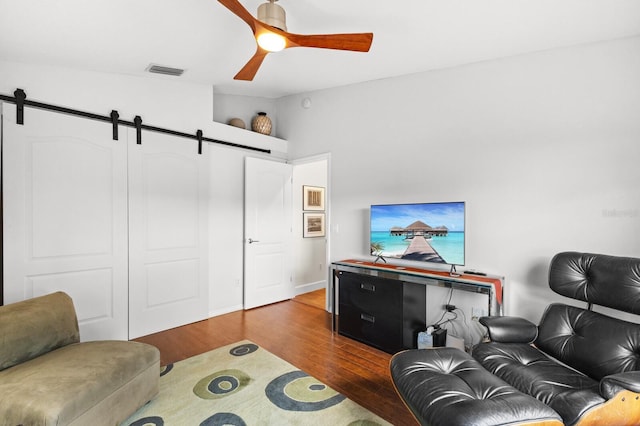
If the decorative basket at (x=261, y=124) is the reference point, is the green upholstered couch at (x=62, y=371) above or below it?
below

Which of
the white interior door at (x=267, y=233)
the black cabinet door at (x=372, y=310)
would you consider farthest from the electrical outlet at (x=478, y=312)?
the white interior door at (x=267, y=233)

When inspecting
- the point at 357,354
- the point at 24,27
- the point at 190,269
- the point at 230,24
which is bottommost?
the point at 357,354

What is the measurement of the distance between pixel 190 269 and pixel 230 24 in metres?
2.63

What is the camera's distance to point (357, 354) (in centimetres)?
287

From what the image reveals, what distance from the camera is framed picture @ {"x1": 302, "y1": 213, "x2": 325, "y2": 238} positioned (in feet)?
16.7

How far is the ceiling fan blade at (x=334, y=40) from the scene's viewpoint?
6.27ft

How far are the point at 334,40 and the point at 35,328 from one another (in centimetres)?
259

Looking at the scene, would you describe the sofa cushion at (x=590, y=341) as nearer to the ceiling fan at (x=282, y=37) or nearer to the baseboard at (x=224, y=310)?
the ceiling fan at (x=282, y=37)

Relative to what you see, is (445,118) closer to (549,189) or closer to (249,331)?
(549,189)

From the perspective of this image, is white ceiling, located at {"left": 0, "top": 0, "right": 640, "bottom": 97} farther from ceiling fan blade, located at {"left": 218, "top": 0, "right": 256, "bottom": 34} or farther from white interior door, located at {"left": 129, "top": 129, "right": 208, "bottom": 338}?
white interior door, located at {"left": 129, "top": 129, "right": 208, "bottom": 338}

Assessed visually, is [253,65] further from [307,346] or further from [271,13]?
→ [307,346]

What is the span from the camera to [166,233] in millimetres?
3500

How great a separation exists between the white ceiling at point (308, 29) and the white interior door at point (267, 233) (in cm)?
161

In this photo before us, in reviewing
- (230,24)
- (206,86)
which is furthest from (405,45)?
(206,86)
